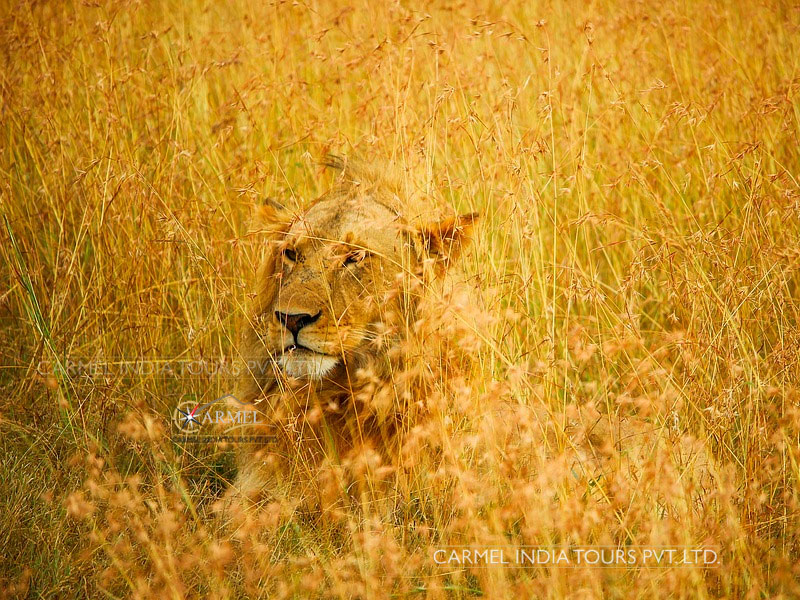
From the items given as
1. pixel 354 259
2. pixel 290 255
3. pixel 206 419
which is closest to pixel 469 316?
pixel 354 259

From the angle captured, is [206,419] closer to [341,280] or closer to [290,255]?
[290,255]

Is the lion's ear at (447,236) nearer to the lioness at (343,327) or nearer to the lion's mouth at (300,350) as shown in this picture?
the lioness at (343,327)

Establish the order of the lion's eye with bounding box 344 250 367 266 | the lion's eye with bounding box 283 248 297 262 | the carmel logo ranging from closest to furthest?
the lion's eye with bounding box 344 250 367 266, the lion's eye with bounding box 283 248 297 262, the carmel logo

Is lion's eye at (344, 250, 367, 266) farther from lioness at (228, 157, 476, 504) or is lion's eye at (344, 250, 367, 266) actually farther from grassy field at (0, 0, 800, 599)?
grassy field at (0, 0, 800, 599)

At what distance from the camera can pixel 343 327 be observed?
2963mm

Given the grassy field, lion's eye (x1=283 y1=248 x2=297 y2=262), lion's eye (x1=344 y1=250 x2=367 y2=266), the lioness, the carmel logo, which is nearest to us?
the grassy field

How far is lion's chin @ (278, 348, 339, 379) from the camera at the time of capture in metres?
2.93

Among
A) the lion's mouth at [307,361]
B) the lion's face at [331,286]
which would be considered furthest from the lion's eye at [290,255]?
the lion's mouth at [307,361]

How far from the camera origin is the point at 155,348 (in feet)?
12.9

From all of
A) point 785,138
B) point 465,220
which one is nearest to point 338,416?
point 465,220

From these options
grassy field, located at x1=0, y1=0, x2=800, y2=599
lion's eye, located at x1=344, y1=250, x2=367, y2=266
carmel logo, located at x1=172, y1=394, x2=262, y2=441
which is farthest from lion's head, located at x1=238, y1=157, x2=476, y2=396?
carmel logo, located at x1=172, y1=394, x2=262, y2=441

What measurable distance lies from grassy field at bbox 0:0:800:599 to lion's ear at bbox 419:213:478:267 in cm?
7

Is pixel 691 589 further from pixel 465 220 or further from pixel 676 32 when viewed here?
pixel 676 32

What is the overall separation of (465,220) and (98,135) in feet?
8.29
